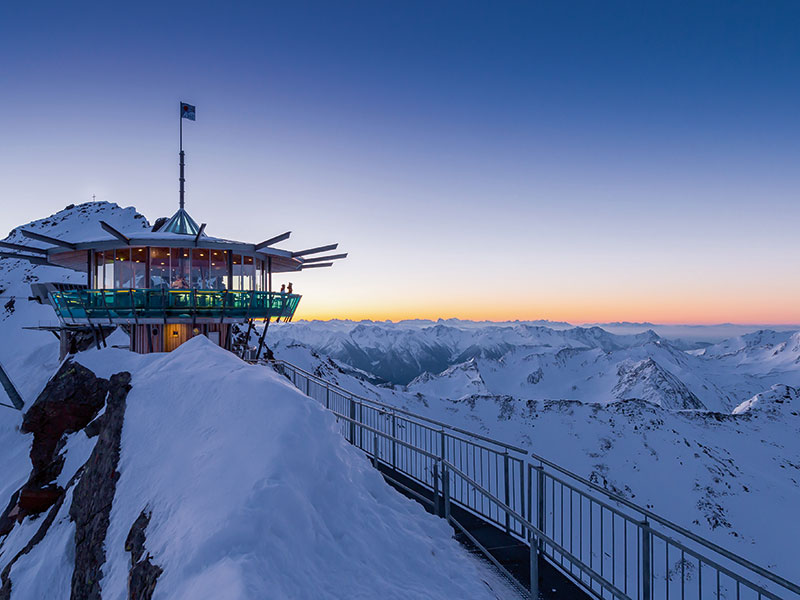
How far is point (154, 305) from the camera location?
20.5 metres

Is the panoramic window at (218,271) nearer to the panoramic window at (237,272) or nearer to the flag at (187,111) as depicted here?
the panoramic window at (237,272)

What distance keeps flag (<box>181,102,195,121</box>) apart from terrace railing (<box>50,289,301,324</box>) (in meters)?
11.5

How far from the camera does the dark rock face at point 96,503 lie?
8.76 metres

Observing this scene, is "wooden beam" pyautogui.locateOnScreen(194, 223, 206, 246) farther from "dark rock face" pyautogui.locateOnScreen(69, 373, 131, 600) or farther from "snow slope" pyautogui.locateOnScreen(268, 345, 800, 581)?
"snow slope" pyautogui.locateOnScreen(268, 345, 800, 581)

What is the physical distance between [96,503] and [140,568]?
4.93 m

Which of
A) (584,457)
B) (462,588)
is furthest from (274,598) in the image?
(584,457)

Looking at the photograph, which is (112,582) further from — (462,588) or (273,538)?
(462,588)

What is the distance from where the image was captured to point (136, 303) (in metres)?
20.5

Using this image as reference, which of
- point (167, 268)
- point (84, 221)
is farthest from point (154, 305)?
point (84, 221)

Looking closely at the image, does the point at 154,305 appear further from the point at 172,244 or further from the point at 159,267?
the point at 172,244

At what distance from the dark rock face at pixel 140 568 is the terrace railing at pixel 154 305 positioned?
14538 mm

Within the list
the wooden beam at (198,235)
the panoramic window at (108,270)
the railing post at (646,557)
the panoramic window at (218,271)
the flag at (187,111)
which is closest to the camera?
the railing post at (646,557)

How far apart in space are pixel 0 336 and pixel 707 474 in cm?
12255

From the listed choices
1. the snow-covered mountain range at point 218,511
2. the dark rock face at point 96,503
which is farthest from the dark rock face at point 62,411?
the dark rock face at point 96,503
